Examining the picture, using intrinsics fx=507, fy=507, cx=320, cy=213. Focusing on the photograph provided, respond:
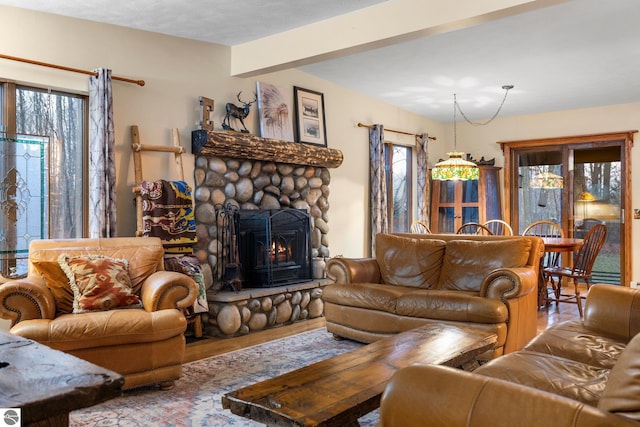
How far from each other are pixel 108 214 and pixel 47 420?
8.89ft

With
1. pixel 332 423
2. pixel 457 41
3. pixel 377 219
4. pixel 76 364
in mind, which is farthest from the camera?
pixel 377 219

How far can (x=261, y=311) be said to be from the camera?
4.61 meters

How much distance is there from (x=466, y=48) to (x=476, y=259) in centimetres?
193

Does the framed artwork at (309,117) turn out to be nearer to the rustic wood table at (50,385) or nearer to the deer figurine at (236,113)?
the deer figurine at (236,113)

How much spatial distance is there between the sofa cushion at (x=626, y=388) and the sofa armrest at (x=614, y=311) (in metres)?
1.46

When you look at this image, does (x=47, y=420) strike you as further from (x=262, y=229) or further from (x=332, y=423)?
(x=262, y=229)

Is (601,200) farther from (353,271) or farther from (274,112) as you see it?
(274,112)

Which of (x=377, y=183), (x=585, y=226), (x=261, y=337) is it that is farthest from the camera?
(x=585, y=226)

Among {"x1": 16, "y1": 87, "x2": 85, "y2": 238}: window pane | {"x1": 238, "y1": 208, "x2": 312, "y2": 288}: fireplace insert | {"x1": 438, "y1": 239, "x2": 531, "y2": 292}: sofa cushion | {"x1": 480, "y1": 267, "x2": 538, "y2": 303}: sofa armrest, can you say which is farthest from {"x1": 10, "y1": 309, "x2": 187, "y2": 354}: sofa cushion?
{"x1": 438, "y1": 239, "x2": 531, "y2": 292}: sofa cushion

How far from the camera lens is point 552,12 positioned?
12.4 feet

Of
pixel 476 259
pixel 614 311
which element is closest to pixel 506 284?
pixel 476 259

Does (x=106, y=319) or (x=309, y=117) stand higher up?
(x=309, y=117)

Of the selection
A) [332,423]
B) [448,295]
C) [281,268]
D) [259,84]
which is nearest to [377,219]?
[281,268]

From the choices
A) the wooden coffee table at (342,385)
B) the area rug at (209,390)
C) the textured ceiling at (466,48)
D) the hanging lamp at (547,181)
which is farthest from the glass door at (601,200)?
A: the wooden coffee table at (342,385)
